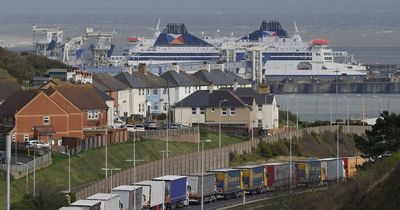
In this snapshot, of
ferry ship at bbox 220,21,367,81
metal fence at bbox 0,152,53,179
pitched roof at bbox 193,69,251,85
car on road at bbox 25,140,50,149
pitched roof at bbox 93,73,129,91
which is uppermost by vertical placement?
ferry ship at bbox 220,21,367,81

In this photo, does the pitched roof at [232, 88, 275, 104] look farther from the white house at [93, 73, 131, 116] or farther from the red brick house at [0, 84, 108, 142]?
the red brick house at [0, 84, 108, 142]

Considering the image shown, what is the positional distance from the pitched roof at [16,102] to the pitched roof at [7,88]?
5.25 meters

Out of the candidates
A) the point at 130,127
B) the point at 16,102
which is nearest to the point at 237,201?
the point at 16,102

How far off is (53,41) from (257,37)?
26.5 metres

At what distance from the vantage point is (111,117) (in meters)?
66.1

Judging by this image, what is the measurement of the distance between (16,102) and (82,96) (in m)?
5.85

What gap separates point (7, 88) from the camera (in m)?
63.9

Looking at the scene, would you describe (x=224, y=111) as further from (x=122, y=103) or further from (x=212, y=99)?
(x=122, y=103)

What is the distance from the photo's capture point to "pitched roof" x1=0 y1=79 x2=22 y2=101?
6280 centimetres

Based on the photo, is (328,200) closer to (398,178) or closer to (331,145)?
(398,178)

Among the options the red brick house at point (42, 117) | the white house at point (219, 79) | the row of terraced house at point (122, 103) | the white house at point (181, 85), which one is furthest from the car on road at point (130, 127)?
the white house at point (219, 79)

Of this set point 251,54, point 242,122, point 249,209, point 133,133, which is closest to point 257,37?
point 251,54

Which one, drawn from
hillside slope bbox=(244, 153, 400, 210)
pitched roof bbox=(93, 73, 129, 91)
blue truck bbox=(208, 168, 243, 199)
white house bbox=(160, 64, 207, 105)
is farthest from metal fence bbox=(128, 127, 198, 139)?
white house bbox=(160, 64, 207, 105)

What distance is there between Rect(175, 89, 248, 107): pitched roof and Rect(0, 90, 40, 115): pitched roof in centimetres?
1553
